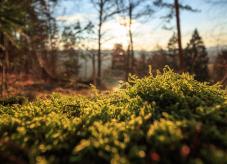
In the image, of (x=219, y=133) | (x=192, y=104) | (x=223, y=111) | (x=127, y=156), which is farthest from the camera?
(x=192, y=104)

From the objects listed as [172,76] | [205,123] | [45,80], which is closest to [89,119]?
[205,123]

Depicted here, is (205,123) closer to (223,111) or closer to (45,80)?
(223,111)

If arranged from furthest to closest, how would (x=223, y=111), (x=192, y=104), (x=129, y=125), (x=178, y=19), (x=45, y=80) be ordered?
1. (x=45, y=80)
2. (x=178, y=19)
3. (x=192, y=104)
4. (x=223, y=111)
5. (x=129, y=125)

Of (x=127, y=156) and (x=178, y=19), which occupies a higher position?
(x=178, y=19)

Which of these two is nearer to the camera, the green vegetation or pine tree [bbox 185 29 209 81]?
the green vegetation

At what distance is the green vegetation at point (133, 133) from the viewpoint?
214 cm

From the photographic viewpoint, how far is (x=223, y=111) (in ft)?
9.17

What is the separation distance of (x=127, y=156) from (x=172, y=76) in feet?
6.00

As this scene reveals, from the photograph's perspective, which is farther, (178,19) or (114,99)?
(178,19)

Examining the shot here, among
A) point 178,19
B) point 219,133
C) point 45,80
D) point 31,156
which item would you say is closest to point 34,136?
point 31,156

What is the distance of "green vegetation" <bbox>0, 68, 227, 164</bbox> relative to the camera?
2137 millimetres

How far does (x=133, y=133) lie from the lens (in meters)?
2.35

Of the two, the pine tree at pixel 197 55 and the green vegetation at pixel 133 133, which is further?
the pine tree at pixel 197 55

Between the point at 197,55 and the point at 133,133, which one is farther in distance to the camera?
the point at 197,55
